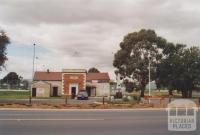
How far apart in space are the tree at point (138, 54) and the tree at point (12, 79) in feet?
324

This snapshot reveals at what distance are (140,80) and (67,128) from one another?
67745mm

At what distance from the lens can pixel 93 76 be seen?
91.4 m

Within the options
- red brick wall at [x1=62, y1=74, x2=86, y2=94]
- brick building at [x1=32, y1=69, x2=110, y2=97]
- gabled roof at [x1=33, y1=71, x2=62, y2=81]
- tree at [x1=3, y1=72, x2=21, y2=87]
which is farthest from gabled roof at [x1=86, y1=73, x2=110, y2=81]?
tree at [x1=3, y1=72, x2=21, y2=87]

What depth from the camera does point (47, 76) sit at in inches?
3504

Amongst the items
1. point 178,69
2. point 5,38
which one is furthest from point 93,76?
point 5,38

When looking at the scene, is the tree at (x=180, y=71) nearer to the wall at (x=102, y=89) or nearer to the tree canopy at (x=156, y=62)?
→ the tree canopy at (x=156, y=62)

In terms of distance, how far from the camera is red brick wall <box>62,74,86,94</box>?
8400 centimetres

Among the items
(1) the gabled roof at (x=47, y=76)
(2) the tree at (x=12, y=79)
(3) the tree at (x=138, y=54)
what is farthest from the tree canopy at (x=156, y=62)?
(2) the tree at (x=12, y=79)

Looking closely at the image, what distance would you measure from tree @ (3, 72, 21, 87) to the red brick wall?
319 feet

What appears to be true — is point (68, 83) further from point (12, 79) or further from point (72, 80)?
point (12, 79)

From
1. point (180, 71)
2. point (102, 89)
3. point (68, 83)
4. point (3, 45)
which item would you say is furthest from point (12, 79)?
point (3, 45)

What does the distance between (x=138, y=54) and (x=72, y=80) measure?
14.0 m

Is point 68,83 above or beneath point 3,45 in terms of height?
beneath

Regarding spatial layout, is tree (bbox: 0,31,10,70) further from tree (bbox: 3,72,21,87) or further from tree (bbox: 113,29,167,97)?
tree (bbox: 3,72,21,87)
